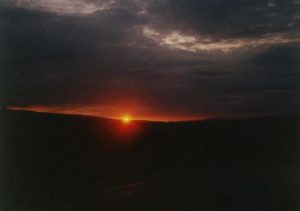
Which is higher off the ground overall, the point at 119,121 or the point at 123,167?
the point at 119,121

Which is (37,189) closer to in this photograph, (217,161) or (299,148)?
(217,161)

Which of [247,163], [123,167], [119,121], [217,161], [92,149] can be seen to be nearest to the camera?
[123,167]

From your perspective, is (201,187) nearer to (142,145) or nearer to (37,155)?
(37,155)

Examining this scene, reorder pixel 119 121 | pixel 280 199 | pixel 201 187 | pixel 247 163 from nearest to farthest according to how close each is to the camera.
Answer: pixel 280 199
pixel 201 187
pixel 247 163
pixel 119 121

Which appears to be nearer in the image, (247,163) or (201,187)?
(201,187)

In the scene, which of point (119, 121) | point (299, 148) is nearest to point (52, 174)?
point (299, 148)

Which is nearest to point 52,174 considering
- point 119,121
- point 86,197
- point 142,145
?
point 86,197
